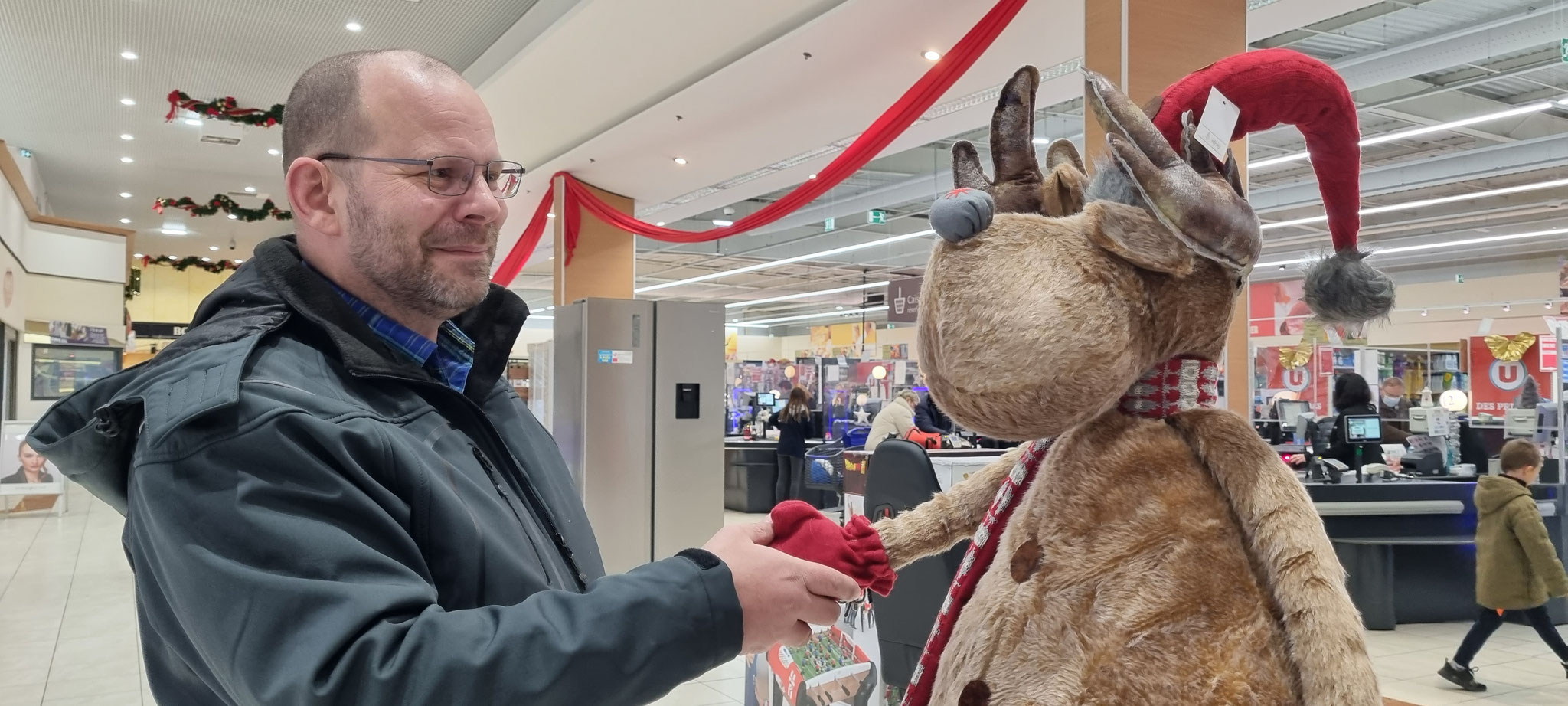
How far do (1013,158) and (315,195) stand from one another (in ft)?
2.97

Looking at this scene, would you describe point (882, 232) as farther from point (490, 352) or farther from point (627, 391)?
point (490, 352)

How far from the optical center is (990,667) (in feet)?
3.70

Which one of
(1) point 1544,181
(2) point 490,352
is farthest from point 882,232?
(2) point 490,352

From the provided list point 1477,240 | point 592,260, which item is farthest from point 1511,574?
point 1477,240

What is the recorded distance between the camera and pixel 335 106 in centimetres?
113

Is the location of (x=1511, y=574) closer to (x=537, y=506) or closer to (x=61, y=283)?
(x=537, y=506)

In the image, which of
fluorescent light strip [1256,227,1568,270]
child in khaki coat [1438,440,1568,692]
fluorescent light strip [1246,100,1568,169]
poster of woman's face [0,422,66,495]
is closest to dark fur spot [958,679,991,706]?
child in khaki coat [1438,440,1568,692]

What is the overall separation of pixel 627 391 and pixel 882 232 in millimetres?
9112

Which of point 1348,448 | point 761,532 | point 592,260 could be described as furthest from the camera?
point 592,260

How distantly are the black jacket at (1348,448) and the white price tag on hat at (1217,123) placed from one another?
685cm

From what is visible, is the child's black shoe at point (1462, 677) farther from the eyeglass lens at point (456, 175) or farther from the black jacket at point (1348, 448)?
the eyeglass lens at point (456, 175)

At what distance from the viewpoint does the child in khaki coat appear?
4855 millimetres

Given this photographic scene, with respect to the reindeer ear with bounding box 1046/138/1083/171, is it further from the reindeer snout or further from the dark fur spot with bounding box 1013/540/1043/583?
the dark fur spot with bounding box 1013/540/1043/583

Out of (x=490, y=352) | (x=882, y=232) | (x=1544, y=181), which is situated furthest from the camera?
(x=882, y=232)
